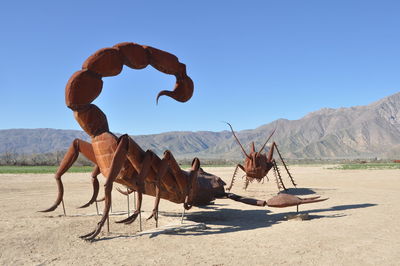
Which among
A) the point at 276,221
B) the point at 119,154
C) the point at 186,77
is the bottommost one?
the point at 276,221

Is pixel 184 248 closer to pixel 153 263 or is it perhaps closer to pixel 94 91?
pixel 153 263

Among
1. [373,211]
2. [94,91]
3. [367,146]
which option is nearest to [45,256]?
[94,91]

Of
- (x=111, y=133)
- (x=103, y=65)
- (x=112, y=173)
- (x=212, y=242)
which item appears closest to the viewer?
(x=112, y=173)

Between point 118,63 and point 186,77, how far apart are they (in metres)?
1.66

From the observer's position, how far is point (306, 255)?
5949 mm

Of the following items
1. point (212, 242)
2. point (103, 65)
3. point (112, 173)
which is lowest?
point (212, 242)

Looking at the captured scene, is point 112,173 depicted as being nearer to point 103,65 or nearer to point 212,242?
point 103,65

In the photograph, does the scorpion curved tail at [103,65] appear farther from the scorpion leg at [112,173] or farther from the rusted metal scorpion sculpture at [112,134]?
the scorpion leg at [112,173]

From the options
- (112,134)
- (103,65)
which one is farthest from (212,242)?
(103,65)

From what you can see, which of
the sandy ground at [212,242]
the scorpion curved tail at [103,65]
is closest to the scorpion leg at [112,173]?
the sandy ground at [212,242]

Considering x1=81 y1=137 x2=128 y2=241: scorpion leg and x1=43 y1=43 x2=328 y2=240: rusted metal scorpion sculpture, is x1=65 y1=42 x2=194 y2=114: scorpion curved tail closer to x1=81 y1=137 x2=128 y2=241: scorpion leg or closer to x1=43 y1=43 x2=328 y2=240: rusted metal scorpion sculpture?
x1=43 y1=43 x2=328 y2=240: rusted metal scorpion sculpture

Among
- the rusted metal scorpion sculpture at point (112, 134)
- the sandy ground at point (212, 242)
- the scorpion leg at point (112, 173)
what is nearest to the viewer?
the sandy ground at point (212, 242)

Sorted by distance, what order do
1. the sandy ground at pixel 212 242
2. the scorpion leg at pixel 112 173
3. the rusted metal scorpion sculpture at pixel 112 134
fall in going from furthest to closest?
the rusted metal scorpion sculpture at pixel 112 134 < the scorpion leg at pixel 112 173 < the sandy ground at pixel 212 242

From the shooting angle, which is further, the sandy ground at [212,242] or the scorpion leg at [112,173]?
the scorpion leg at [112,173]
